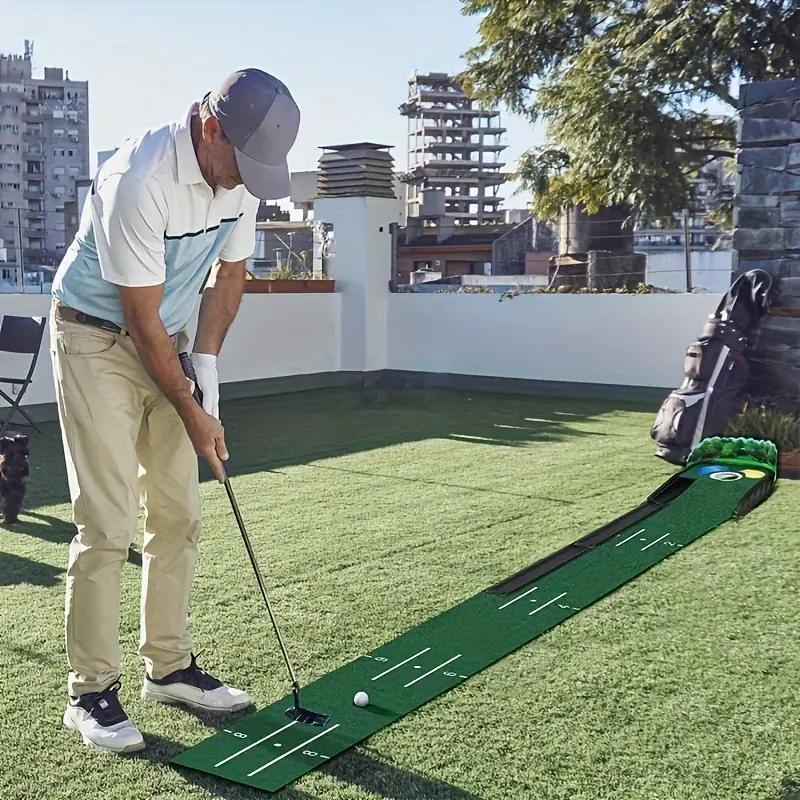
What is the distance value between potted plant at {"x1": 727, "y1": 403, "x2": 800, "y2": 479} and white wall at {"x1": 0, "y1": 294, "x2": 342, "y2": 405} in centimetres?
509

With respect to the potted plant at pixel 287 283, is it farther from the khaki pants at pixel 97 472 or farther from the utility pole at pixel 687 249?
the khaki pants at pixel 97 472

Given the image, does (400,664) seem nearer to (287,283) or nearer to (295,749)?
(295,749)

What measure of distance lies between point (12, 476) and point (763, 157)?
203 inches

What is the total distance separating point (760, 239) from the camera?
7191 millimetres

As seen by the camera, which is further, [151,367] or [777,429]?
[777,429]

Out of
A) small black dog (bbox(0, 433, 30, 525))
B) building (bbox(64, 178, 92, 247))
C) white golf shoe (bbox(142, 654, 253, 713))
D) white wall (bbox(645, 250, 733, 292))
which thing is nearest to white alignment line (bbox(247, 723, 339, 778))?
white golf shoe (bbox(142, 654, 253, 713))

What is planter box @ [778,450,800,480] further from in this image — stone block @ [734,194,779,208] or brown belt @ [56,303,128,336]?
brown belt @ [56,303,128,336]

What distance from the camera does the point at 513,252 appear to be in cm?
2594

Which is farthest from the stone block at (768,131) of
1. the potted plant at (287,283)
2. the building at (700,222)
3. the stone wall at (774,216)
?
the potted plant at (287,283)

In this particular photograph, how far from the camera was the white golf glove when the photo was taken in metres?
2.97

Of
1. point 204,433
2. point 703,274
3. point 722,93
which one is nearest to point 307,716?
point 204,433

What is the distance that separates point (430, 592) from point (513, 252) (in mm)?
22476

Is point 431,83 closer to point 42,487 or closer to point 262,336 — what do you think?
point 262,336

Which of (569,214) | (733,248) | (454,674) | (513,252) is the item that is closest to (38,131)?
(513,252)
